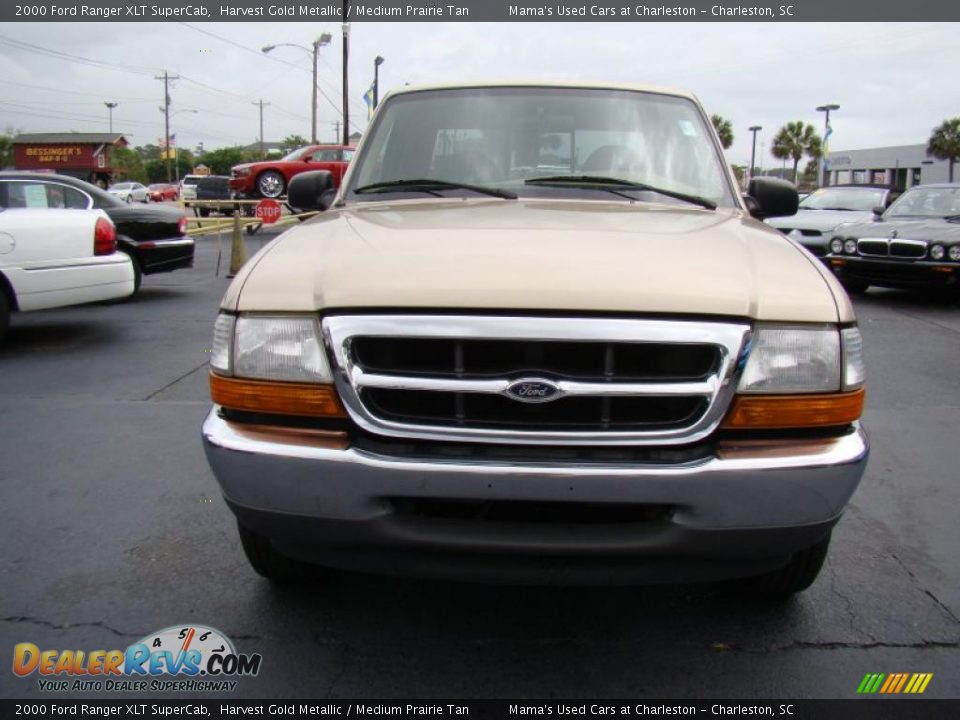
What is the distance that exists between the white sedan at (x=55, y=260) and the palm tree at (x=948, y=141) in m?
61.1

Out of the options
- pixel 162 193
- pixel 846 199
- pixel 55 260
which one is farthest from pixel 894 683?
pixel 162 193

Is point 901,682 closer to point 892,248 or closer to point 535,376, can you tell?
point 535,376

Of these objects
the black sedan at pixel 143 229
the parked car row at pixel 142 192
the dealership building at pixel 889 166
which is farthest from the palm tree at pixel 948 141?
the black sedan at pixel 143 229

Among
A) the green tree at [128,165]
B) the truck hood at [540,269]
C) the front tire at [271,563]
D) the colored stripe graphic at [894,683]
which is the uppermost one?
the green tree at [128,165]

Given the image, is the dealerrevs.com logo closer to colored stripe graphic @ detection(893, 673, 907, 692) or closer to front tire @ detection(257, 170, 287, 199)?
colored stripe graphic @ detection(893, 673, 907, 692)

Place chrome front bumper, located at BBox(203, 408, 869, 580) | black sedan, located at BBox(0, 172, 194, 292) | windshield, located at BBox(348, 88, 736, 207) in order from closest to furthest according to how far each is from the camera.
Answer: chrome front bumper, located at BBox(203, 408, 869, 580) → windshield, located at BBox(348, 88, 736, 207) → black sedan, located at BBox(0, 172, 194, 292)

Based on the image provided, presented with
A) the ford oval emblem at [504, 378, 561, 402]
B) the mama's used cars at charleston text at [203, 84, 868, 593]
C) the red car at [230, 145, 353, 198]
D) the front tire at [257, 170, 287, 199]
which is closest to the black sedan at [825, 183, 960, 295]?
the mama's used cars at charleston text at [203, 84, 868, 593]

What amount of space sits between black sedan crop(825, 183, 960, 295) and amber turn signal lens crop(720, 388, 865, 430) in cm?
925

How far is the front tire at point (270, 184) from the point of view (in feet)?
75.7

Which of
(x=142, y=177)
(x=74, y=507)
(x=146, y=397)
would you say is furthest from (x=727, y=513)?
(x=142, y=177)

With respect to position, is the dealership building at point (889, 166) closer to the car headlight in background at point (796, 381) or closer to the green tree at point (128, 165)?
the car headlight in background at point (796, 381)

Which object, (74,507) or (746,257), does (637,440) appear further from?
(74,507)

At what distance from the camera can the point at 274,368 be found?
2.19 m

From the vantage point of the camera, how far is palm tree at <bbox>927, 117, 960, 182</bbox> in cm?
5628
